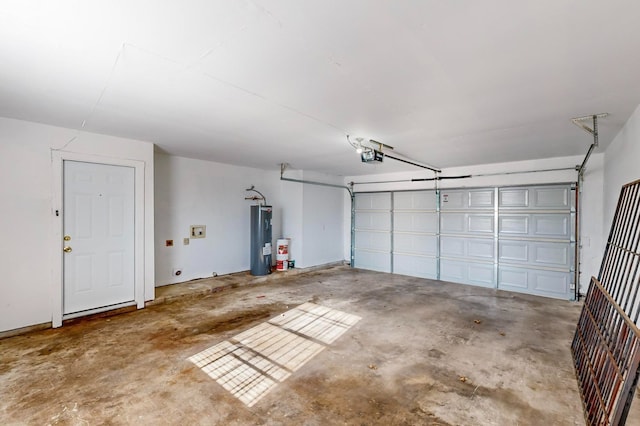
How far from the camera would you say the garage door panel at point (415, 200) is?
657 cm

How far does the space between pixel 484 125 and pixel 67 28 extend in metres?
3.79

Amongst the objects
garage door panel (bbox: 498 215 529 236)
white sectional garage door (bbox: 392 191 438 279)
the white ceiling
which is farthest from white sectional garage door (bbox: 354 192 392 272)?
the white ceiling

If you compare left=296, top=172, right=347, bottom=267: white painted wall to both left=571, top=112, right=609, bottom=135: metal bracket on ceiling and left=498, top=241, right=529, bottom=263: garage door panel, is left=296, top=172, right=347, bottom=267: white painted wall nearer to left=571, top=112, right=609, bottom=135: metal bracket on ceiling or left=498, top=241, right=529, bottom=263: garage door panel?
left=498, top=241, right=529, bottom=263: garage door panel

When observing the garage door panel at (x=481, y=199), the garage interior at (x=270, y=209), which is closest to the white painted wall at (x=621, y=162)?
the garage interior at (x=270, y=209)

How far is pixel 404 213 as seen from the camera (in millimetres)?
6980

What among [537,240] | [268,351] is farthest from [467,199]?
[268,351]

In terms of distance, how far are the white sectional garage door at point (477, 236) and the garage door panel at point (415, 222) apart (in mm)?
23

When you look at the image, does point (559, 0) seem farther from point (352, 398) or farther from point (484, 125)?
point (352, 398)

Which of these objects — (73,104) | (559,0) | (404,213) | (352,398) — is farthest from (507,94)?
(404,213)

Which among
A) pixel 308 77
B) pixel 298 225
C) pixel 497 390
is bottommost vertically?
pixel 497 390

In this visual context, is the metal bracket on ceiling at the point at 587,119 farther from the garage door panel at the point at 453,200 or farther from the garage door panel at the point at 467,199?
the garage door panel at the point at 453,200

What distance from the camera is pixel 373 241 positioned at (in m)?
7.49

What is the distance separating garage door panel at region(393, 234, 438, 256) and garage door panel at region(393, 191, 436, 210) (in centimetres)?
68

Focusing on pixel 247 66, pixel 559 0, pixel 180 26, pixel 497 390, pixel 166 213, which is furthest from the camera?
pixel 166 213
